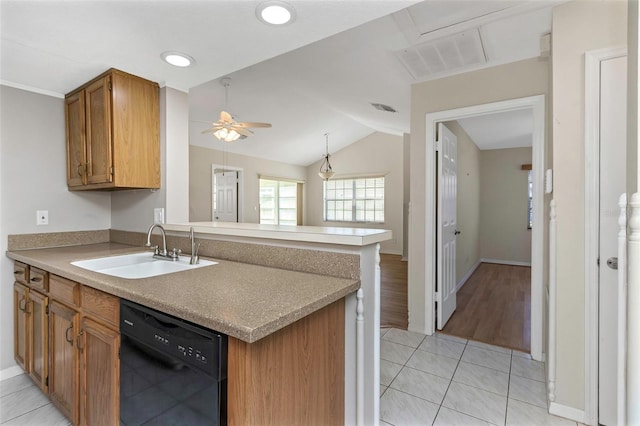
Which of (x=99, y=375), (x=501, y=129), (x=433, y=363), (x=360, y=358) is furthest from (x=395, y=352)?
(x=501, y=129)

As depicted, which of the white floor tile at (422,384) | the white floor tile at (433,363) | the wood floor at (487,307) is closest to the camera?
the white floor tile at (422,384)

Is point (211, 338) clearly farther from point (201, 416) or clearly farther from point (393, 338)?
point (393, 338)

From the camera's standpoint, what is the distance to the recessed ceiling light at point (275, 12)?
133 centimetres

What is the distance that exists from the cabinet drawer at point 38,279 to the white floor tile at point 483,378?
2.62 meters

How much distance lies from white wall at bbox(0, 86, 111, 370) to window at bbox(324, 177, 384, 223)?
6247mm

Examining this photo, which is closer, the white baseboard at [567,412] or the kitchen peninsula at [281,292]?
the kitchen peninsula at [281,292]

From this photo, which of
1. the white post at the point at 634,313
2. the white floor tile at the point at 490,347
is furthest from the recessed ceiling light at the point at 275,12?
the white floor tile at the point at 490,347

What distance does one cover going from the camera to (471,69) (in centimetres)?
259

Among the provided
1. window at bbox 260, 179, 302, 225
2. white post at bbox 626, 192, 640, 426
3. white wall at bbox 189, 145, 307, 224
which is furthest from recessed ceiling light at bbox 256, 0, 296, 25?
window at bbox 260, 179, 302, 225

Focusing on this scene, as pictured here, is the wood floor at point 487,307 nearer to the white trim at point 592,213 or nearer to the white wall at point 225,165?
the white trim at point 592,213

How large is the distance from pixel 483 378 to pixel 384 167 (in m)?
6.00

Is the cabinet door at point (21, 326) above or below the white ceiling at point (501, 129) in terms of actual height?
below

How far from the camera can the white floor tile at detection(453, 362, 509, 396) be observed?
80.0 inches

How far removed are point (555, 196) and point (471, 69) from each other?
1.39 meters
